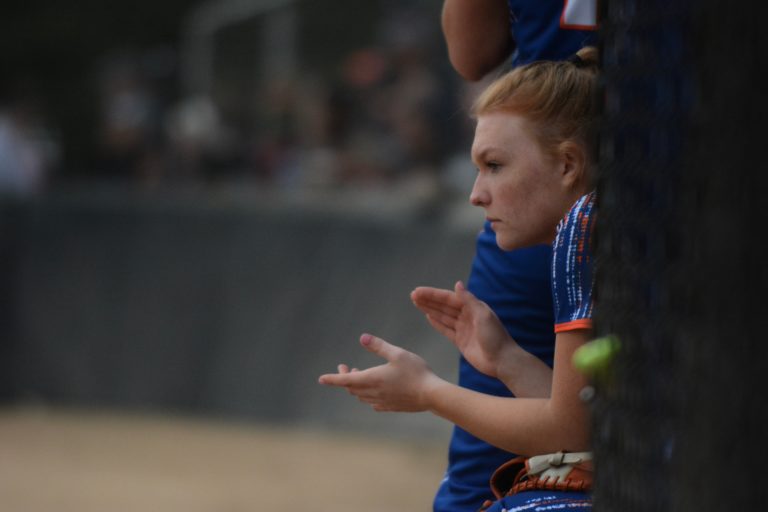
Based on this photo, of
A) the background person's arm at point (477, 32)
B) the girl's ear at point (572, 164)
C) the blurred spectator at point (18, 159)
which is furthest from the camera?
the blurred spectator at point (18, 159)

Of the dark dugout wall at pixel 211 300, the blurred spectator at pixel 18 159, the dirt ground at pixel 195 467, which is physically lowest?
the dirt ground at pixel 195 467

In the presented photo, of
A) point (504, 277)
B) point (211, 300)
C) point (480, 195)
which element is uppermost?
point (480, 195)

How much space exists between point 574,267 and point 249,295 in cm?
556

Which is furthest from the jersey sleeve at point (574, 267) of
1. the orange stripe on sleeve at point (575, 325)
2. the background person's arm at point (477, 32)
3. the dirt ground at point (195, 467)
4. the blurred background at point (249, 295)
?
the blurred background at point (249, 295)

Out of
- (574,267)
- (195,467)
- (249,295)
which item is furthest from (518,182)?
(249,295)

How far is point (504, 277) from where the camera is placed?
207 centimetres

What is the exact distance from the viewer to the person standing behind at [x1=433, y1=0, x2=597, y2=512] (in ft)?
6.66

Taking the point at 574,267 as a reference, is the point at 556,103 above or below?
above

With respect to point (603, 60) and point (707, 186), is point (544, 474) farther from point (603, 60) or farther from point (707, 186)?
point (707, 186)

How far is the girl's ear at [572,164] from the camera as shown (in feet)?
5.88

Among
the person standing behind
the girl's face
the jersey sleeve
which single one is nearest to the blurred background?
the person standing behind

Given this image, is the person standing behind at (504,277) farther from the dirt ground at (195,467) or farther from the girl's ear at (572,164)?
the dirt ground at (195,467)

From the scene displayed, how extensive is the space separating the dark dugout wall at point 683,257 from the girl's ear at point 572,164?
438mm

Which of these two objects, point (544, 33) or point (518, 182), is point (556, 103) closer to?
point (518, 182)
